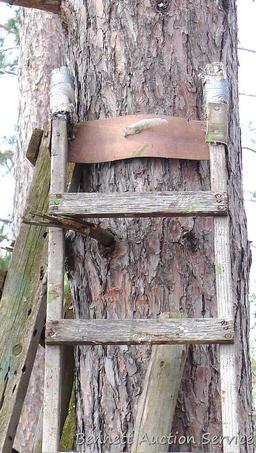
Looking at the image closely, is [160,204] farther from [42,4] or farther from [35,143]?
[42,4]

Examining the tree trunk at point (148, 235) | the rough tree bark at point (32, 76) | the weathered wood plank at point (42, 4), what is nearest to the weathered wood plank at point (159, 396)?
the tree trunk at point (148, 235)

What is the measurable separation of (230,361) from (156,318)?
0.95 feet

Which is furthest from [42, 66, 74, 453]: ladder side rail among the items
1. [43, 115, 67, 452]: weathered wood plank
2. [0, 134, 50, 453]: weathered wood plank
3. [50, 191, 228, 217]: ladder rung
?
[0, 134, 50, 453]: weathered wood plank

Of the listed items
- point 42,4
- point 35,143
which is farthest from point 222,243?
point 42,4

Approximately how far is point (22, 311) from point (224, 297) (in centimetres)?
89

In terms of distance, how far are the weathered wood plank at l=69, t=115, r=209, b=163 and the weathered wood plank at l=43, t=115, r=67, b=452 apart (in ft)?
0.26

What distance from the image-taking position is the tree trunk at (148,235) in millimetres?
2482

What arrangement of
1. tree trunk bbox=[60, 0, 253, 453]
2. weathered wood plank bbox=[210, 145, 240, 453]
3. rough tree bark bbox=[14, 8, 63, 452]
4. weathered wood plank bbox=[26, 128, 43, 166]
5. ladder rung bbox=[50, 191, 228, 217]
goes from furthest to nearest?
1. rough tree bark bbox=[14, 8, 63, 452]
2. weathered wood plank bbox=[26, 128, 43, 166]
3. tree trunk bbox=[60, 0, 253, 453]
4. ladder rung bbox=[50, 191, 228, 217]
5. weathered wood plank bbox=[210, 145, 240, 453]

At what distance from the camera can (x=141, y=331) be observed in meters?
2.28

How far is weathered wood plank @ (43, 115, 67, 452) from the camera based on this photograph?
7.43 feet

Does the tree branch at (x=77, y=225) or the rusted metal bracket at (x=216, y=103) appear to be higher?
the rusted metal bracket at (x=216, y=103)

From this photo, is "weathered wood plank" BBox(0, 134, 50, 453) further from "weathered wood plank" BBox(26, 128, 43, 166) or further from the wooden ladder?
the wooden ladder

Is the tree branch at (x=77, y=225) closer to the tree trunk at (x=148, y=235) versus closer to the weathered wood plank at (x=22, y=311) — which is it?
the tree trunk at (x=148, y=235)

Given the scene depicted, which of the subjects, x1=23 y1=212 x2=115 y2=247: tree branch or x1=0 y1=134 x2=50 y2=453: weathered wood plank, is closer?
x1=23 y1=212 x2=115 y2=247: tree branch
